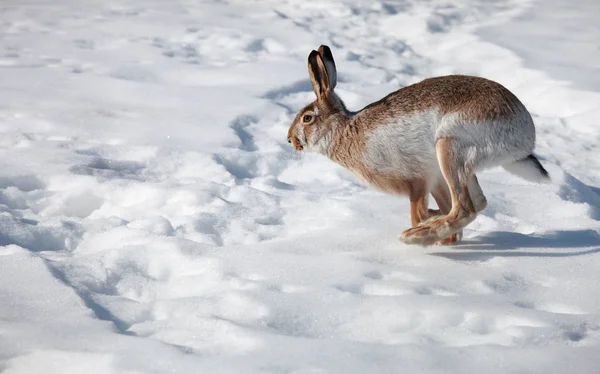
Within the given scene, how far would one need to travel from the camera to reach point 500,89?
12.0ft

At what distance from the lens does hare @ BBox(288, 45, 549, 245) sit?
11.6 feet

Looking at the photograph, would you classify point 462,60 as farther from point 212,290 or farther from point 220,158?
point 212,290

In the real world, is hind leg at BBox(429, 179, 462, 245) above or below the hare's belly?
below

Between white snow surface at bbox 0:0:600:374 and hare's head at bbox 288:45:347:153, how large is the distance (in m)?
0.47

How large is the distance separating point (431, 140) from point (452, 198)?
307 millimetres

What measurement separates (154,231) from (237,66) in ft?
11.5

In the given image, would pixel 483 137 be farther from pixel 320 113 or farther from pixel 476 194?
pixel 320 113

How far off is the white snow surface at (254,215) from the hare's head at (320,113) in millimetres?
470

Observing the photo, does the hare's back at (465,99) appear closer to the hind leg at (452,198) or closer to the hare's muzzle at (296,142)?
the hind leg at (452,198)

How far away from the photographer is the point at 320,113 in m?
4.08

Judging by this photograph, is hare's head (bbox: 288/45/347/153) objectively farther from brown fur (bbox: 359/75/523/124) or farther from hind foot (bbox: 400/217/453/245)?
hind foot (bbox: 400/217/453/245)

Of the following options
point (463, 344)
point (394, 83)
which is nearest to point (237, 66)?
point (394, 83)

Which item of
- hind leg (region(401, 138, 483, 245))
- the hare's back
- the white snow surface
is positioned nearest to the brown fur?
the hare's back

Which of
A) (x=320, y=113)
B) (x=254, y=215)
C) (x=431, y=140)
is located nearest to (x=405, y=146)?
(x=431, y=140)
